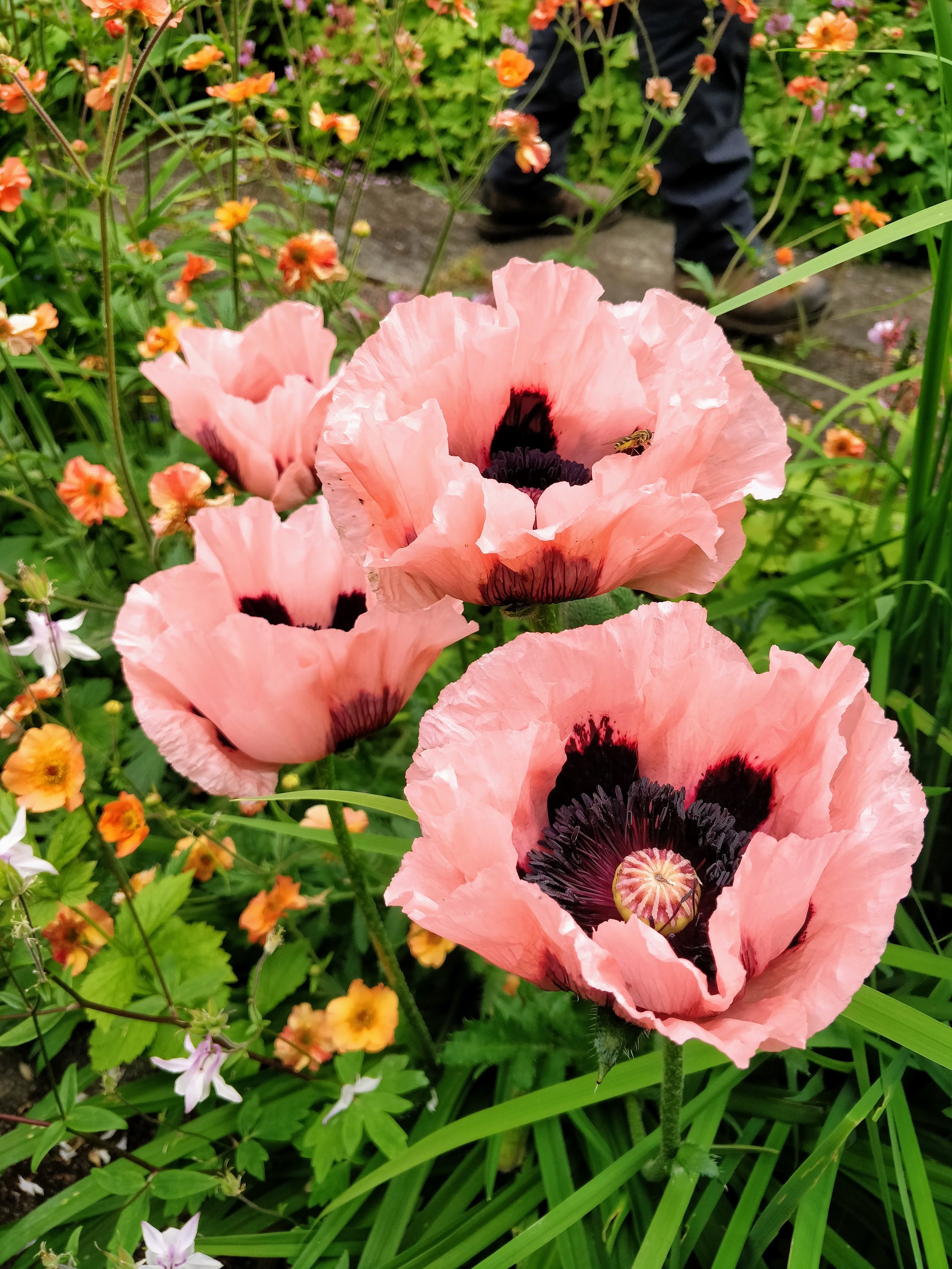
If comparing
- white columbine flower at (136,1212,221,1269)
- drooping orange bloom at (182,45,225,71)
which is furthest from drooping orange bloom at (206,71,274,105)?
white columbine flower at (136,1212,221,1269)

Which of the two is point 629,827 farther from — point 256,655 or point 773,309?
point 773,309

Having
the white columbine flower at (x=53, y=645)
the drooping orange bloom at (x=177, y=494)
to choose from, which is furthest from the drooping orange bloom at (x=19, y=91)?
the white columbine flower at (x=53, y=645)

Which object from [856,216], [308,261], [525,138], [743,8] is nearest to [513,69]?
[525,138]

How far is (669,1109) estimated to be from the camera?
0.81 m

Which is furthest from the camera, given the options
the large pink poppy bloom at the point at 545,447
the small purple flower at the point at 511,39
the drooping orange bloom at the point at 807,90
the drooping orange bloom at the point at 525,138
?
the small purple flower at the point at 511,39

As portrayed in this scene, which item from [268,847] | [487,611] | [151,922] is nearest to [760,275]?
[487,611]

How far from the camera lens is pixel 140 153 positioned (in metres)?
2.42

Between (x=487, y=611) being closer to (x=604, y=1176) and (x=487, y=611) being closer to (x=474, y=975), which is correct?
(x=474, y=975)

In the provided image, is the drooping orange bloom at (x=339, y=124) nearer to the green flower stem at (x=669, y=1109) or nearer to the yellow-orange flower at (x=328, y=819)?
the yellow-orange flower at (x=328, y=819)

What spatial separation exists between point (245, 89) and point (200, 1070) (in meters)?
1.41

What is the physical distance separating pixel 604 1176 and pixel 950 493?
870 millimetres

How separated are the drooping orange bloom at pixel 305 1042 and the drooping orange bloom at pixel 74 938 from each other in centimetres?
25

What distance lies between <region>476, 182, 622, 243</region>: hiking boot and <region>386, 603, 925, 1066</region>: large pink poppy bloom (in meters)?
3.46

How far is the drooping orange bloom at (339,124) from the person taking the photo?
67.2 inches
